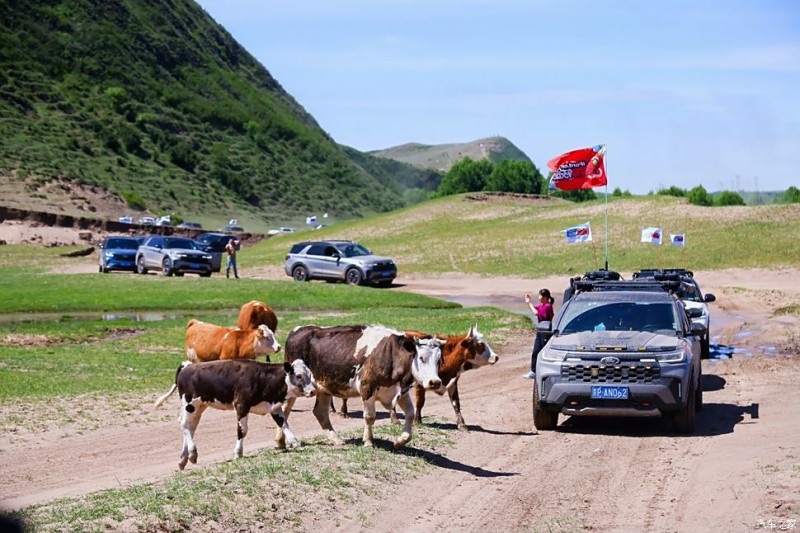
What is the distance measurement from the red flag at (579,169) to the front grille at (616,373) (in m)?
16.7

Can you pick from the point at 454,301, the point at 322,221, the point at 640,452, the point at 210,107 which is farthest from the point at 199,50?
the point at 640,452

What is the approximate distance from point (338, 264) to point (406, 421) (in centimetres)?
3588

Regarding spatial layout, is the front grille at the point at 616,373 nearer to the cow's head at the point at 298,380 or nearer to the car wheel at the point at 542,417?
the car wheel at the point at 542,417

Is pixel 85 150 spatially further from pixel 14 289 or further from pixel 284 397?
pixel 284 397

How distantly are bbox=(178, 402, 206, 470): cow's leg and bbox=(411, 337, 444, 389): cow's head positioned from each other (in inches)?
93.4

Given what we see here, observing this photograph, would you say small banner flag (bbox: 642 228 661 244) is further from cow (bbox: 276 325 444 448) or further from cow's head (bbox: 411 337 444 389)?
cow's head (bbox: 411 337 444 389)

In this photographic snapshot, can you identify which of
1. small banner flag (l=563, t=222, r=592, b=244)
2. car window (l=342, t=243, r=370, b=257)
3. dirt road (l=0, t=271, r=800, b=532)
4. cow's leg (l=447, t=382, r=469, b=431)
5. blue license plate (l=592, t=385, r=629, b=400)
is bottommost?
dirt road (l=0, t=271, r=800, b=532)

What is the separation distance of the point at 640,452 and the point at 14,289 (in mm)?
29474

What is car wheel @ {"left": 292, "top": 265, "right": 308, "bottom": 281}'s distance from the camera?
165 feet

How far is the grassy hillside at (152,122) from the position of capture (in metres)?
110

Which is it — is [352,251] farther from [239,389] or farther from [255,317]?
[239,389]

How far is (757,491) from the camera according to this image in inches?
470

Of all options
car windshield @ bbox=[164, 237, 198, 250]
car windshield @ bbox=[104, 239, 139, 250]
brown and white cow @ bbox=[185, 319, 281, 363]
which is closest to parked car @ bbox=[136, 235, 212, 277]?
car windshield @ bbox=[164, 237, 198, 250]

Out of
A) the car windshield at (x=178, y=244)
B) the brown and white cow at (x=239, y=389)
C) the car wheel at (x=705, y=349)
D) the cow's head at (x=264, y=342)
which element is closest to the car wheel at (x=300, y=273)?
the car windshield at (x=178, y=244)
